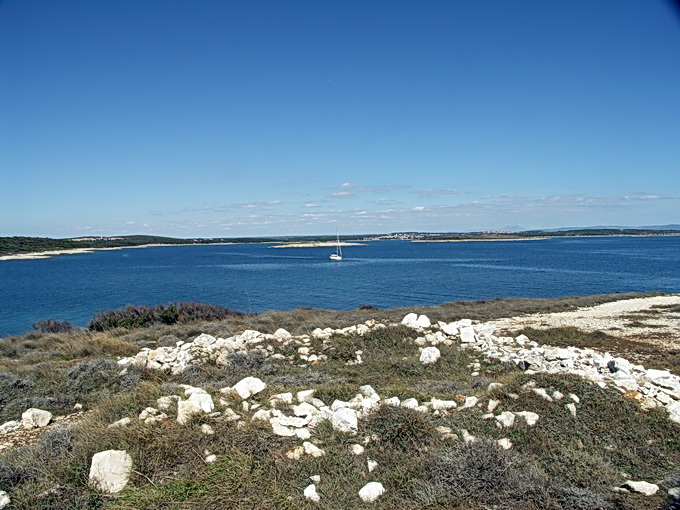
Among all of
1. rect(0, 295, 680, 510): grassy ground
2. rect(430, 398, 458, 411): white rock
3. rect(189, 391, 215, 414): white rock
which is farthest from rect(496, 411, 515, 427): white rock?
rect(189, 391, 215, 414): white rock

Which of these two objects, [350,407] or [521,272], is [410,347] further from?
[521,272]

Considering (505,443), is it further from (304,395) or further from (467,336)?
(467,336)

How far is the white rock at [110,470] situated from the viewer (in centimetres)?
509

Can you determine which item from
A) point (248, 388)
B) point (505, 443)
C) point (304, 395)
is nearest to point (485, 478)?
point (505, 443)

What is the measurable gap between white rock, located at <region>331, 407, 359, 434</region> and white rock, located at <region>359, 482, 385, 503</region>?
1.10 meters

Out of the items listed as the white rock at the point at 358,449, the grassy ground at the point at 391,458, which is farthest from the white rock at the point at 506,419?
the white rock at the point at 358,449

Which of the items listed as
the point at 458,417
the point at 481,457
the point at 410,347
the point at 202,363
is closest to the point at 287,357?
the point at 202,363

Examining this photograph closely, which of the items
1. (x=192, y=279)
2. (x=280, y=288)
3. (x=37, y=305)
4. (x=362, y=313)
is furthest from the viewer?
(x=192, y=279)

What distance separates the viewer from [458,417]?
6.52m

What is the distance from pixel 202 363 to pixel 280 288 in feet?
132

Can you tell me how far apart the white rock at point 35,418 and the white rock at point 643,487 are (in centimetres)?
885

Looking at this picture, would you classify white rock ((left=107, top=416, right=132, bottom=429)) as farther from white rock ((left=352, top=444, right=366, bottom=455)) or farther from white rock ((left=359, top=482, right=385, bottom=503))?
white rock ((left=359, top=482, right=385, bottom=503))

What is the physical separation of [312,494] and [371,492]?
67 cm

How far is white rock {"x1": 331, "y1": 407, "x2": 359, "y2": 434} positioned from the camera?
6129mm
